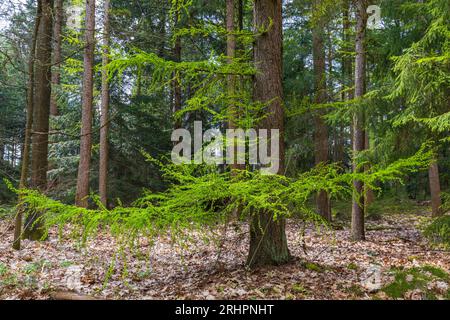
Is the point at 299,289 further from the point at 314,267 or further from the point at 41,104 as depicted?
the point at 41,104

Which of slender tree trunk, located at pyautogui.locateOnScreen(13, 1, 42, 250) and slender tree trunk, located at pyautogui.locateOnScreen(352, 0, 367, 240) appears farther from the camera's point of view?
slender tree trunk, located at pyautogui.locateOnScreen(352, 0, 367, 240)

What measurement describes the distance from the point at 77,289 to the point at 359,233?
23.8ft

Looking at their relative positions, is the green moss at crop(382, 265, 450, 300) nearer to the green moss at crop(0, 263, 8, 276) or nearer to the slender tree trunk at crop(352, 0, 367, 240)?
the slender tree trunk at crop(352, 0, 367, 240)

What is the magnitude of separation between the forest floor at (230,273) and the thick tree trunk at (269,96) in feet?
0.96

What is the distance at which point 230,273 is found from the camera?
19.1 feet

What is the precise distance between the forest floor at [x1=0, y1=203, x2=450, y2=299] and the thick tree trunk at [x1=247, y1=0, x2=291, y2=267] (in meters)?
0.29

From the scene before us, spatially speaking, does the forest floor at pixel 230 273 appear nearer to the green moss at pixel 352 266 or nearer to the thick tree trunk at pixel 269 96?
the green moss at pixel 352 266

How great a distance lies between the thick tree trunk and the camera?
231 inches

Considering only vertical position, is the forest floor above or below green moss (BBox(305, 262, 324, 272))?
below

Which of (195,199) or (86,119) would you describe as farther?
(86,119)

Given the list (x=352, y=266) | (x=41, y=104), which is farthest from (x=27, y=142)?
(x=352, y=266)

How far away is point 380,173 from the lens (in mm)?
4348

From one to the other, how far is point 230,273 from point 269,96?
10.1 ft

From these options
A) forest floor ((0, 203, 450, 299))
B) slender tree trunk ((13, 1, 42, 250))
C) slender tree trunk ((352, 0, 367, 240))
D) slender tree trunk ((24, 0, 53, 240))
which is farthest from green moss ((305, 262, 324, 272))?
slender tree trunk ((24, 0, 53, 240))
